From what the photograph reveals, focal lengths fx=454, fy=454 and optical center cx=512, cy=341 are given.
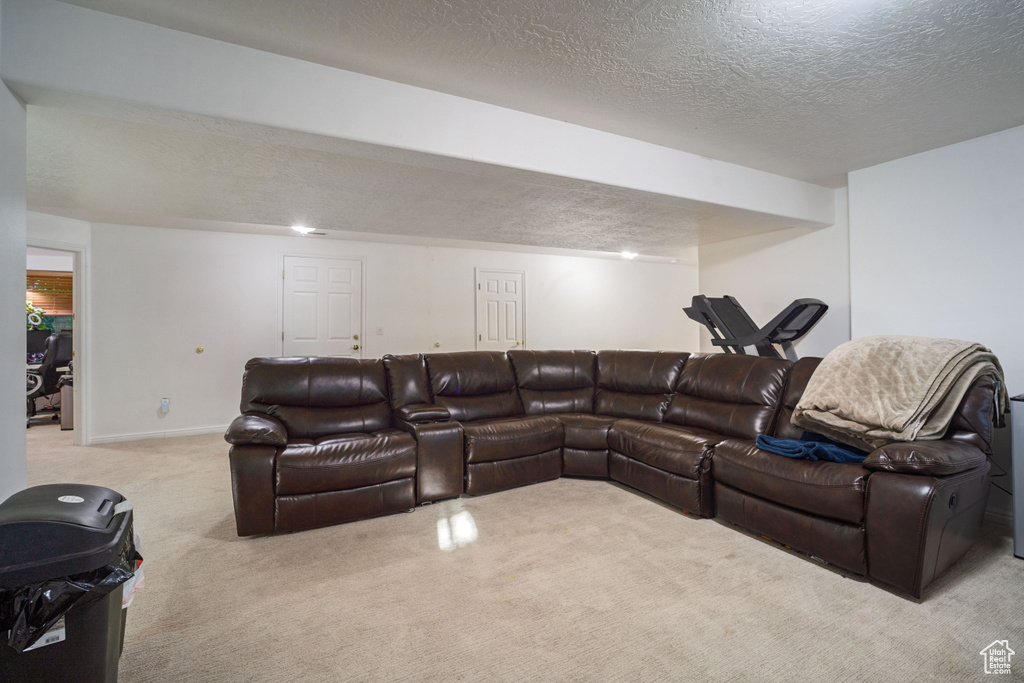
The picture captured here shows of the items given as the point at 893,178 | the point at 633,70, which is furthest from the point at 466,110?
the point at 893,178

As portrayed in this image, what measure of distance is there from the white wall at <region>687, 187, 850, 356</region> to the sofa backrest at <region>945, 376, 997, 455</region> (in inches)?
65.2

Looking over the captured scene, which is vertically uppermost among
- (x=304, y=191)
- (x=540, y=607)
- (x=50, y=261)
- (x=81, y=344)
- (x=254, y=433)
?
(x=50, y=261)

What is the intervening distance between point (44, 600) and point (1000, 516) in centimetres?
451

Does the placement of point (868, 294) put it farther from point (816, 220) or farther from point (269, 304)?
point (269, 304)

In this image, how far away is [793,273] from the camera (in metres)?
4.33

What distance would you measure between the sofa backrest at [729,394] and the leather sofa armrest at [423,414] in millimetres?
1817

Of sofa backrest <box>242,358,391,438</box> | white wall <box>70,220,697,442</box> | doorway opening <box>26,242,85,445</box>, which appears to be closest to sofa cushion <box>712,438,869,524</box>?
sofa backrest <box>242,358,391,438</box>

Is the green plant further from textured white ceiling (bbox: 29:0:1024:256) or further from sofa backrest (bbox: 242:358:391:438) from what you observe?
sofa backrest (bbox: 242:358:391:438)

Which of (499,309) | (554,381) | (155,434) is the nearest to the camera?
(554,381)

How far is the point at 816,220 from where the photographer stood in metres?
3.84

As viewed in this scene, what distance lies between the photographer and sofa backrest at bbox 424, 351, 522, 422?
377 cm

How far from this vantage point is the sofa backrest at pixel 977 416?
219 cm

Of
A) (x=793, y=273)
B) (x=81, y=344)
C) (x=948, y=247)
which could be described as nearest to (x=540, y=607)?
(x=948, y=247)

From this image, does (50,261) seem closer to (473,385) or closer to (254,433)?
(254,433)
